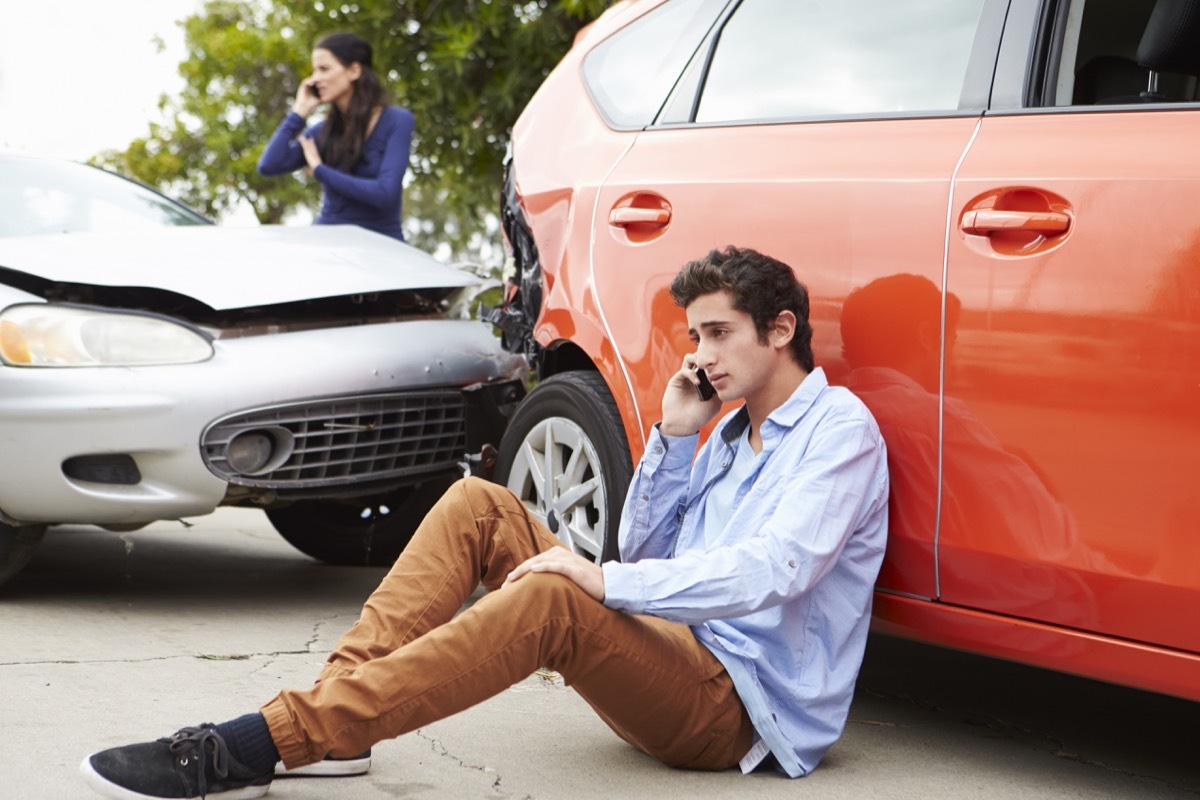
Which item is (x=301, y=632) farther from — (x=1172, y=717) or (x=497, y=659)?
(x=1172, y=717)

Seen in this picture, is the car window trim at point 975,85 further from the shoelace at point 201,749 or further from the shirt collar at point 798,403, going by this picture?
the shoelace at point 201,749

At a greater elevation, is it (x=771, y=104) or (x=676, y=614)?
(x=771, y=104)

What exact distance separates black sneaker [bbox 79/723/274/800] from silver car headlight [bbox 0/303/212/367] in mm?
1995

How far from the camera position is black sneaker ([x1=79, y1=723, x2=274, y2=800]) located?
8.24ft

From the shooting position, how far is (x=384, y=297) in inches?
197

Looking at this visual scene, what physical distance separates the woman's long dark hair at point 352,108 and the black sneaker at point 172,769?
12.6ft

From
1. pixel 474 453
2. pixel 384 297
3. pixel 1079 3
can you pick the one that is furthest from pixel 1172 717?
pixel 384 297

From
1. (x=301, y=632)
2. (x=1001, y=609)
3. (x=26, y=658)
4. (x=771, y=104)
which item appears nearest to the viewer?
(x=1001, y=609)

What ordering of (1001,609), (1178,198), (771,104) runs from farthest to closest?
1. (771,104)
2. (1001,609)
3. (1178,198)

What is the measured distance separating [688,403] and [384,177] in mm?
3015

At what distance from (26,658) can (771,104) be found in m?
2.33

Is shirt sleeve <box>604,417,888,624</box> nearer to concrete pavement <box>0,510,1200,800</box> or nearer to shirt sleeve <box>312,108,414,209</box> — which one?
concrete pavement <box>0,510,1200,800</box>

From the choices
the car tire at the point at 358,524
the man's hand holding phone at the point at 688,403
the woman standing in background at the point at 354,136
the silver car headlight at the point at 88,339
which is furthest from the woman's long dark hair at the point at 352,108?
the man's hand holding phone at the point at 688,403

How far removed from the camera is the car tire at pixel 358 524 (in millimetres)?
5348
